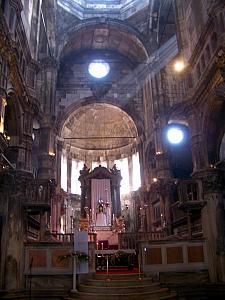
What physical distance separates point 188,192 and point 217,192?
1630 mm

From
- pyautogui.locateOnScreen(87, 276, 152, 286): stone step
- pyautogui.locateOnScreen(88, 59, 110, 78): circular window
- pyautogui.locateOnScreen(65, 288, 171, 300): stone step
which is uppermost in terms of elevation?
pyautogui.locateOnScreen(88, 59, 110, 78): circular window

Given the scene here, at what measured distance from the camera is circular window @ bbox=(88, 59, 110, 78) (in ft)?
113

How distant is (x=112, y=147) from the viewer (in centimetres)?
3597

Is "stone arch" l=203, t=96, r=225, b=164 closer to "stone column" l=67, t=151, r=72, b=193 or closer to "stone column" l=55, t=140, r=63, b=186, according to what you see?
"stone column" l=55, t=140, r=63, b=186

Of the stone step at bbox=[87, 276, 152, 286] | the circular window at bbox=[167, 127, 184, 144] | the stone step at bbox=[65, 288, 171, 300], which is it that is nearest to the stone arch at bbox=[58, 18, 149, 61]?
the circular window at bbox=[167, 127, 184, 144]

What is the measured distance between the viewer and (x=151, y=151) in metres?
29.2

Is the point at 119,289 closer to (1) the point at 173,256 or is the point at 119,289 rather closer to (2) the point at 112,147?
(1) the point at 173,256

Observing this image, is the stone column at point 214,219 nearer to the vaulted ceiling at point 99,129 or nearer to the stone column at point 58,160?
the stone column at point 58,160

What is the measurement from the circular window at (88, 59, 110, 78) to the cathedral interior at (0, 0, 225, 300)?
0.11 meters

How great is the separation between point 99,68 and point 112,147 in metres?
8.32

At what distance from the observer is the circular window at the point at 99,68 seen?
34.4 meters

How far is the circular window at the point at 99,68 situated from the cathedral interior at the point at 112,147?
107 mm

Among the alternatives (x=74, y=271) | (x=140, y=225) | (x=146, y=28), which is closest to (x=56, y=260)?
(x=74, y=271)

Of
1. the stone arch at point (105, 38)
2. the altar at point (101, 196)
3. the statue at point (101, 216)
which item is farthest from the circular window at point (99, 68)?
the statue at point (101, 216)
